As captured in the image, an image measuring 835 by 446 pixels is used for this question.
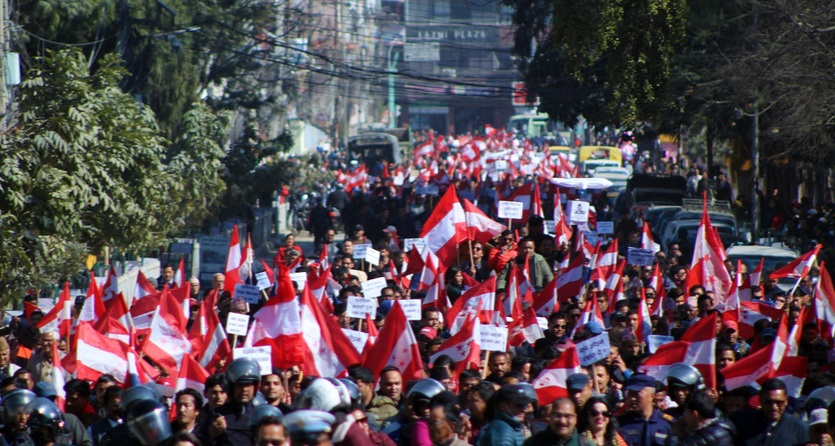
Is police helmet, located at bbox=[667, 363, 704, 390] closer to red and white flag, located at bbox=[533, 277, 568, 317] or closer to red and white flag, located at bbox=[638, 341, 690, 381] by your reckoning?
red and white flag, located at bbox=[638, 341, 690, 381]

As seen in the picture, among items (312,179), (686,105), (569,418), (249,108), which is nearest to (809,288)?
(569,418)

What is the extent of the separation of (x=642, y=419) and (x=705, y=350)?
6.65 feet

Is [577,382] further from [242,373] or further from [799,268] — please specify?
[799,268]

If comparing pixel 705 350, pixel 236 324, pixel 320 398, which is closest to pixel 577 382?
pixel 320 398

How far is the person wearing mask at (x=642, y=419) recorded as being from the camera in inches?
308

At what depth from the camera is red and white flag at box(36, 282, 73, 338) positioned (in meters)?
11.3

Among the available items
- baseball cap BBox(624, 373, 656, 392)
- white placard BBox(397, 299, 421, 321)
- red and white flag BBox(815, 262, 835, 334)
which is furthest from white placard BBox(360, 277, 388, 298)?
baseball cap BBox(624, 373, 656, 392)

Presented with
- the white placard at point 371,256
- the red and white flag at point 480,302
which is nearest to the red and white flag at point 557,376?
the red and white flag at point 480,302

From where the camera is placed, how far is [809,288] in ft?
51.1

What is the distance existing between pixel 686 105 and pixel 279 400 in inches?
803

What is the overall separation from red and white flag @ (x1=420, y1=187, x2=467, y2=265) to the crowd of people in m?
1.37

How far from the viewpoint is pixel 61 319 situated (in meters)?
11.7

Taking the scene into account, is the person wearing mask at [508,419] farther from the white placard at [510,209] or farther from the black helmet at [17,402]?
the white placard at [510,209]

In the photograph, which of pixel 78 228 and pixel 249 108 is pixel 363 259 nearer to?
pixel 78 228
